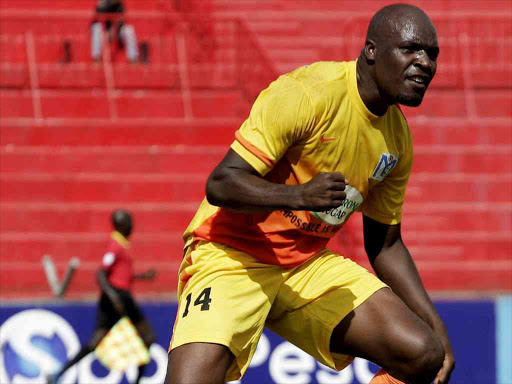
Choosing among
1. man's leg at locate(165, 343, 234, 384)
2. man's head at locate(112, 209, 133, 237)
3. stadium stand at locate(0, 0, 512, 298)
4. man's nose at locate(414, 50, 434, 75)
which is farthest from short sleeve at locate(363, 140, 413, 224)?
stadium stand at locate(0, 0, 512, 298)

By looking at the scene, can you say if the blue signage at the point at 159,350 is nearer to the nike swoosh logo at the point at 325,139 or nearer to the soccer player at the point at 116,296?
the soccer player at the point at 116,296

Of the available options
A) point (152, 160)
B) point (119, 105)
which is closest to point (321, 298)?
point (152, 160)

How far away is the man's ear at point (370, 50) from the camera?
4641mm

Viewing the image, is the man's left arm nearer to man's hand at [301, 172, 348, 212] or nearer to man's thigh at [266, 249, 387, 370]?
man's thigh at [266, 249, 387, 370]

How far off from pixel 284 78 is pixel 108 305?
5771 millimetres

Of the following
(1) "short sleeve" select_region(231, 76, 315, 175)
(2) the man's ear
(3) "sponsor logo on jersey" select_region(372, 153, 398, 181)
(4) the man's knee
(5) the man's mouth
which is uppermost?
(2) the man's ear

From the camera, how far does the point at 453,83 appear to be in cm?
1484

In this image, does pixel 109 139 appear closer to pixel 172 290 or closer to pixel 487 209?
pixel 172 290

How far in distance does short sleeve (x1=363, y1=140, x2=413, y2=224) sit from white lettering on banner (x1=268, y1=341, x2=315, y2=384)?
4.39 metres

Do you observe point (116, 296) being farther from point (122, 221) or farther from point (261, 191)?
point (261, 191)

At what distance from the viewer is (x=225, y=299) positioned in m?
4.61

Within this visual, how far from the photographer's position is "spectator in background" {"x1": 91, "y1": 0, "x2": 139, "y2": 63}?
1484 centimetres

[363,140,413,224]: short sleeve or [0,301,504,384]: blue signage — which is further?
[0,301,504,384]: blue signage

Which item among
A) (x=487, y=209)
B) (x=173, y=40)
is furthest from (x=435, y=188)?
(x=173, y=40)
